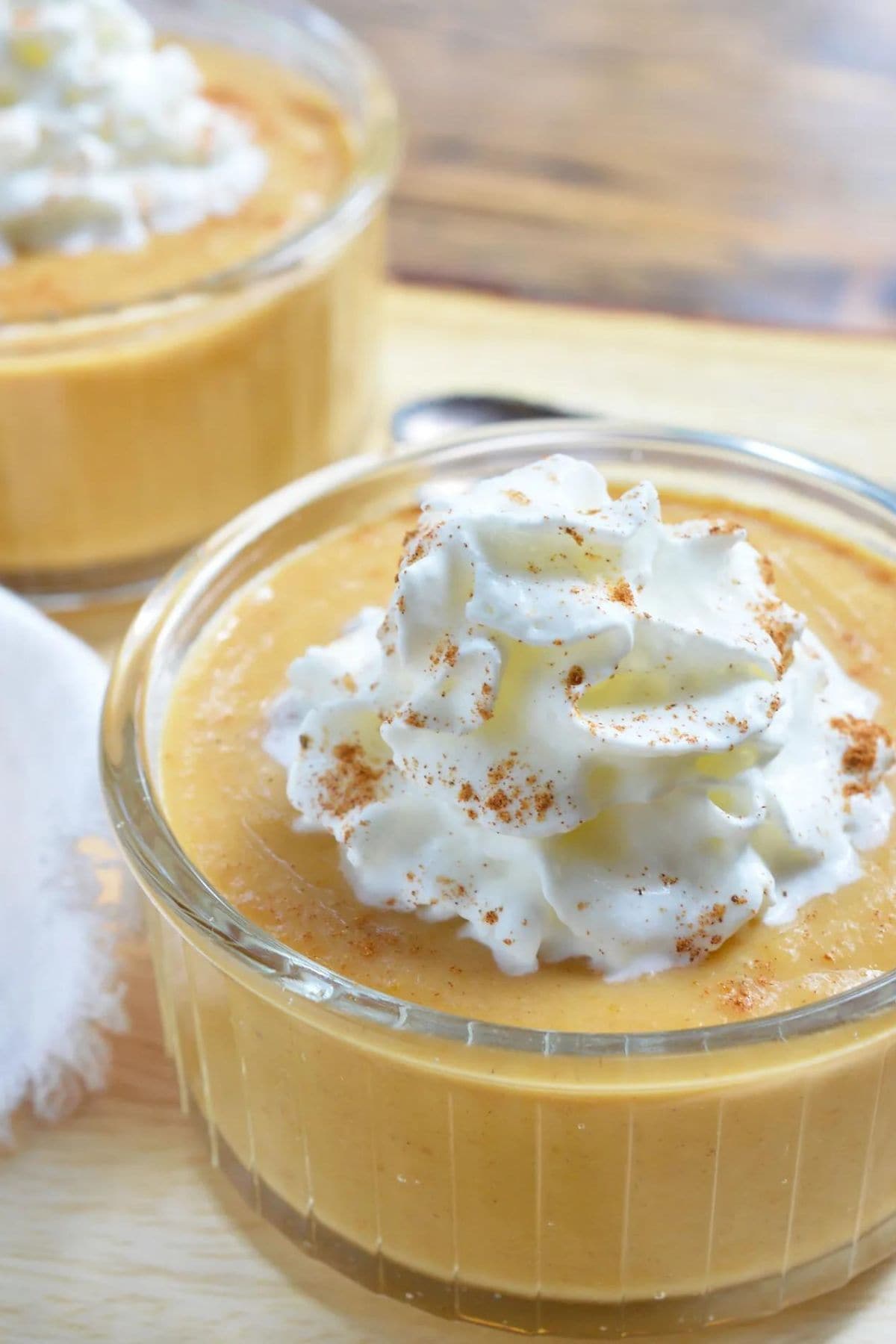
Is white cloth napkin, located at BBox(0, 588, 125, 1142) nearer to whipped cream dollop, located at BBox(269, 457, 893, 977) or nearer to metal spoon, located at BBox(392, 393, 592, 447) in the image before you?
whipped cream dollop, located at BBox(269, 457, 893, 977)

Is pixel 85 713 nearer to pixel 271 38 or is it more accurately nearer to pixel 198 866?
pixel 198 866

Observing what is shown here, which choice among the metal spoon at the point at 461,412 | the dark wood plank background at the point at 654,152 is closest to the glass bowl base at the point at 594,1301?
the metal spoon at the point at 461,412

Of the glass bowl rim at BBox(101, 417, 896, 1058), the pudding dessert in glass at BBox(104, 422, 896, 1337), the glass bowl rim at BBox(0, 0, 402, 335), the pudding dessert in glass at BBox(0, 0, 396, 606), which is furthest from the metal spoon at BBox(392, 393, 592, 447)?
the pudding dessert in glass at BBox(104, 422, 896, 1337)

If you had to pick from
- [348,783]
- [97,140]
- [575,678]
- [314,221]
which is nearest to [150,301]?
[314,221]

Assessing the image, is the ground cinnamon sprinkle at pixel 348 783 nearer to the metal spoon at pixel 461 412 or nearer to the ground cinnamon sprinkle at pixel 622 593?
the ground cinnamon sprinkle at pixel 622 593

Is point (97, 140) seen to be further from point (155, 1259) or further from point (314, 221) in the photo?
point (155, 1259)

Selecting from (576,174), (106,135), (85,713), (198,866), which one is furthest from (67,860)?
(576,174)
